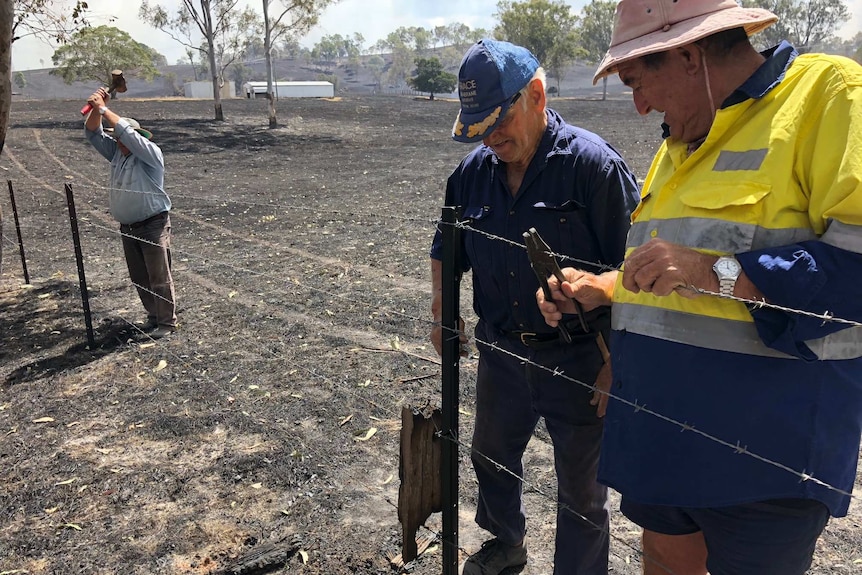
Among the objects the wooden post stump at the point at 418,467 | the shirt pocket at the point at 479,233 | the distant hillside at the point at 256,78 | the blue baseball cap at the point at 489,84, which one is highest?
the distant hillside at the point at 256,78

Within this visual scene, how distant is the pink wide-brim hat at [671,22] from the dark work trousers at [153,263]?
4.79m

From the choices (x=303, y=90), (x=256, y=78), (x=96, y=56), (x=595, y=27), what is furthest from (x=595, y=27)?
(x=256, y=78)

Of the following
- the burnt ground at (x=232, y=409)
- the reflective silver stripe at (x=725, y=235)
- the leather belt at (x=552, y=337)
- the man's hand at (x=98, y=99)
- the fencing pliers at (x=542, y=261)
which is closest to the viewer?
the reflective silver stripe at (x=725, y=235)

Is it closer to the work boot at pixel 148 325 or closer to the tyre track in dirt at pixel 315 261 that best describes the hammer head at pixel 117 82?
the tyre track in dirt at pixel 315 261

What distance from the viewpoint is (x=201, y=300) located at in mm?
6938

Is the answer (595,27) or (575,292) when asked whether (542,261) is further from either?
(595,27)

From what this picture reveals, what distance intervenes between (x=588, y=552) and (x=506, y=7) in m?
73.2

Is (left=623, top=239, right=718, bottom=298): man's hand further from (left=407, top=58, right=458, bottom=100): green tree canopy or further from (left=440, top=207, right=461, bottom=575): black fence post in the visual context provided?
(left=407, top=58, right=458, bottom=100): green tree canopy

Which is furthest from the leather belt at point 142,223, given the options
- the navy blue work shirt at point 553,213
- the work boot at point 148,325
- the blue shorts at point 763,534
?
the blue shorts at point 763,534

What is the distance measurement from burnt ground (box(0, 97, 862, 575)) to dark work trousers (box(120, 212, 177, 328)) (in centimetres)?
28

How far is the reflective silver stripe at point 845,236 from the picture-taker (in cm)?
136

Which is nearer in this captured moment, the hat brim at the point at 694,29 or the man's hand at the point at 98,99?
the hat brim at the point at 694,29

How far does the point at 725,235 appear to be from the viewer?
4.99 feet

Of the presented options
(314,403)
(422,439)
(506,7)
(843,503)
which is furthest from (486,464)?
(506,7)
